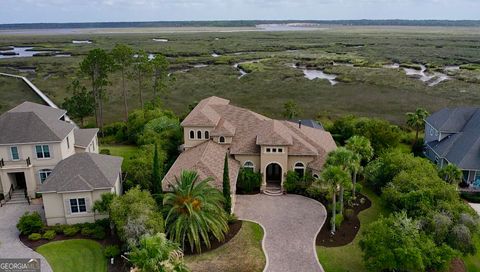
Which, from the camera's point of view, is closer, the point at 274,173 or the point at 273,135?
the point at 273,135

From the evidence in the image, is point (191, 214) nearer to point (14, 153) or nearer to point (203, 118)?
point (203, 118)

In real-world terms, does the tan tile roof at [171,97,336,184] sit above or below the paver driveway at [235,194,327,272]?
above

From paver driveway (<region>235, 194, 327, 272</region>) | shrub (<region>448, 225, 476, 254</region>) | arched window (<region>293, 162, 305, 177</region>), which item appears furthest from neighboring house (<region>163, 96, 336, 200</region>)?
shrub (<region>448, 225, 476, 254</region>)

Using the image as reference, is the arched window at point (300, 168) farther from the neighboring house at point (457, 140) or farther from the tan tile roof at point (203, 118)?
the neighboring house at point (457, 140)

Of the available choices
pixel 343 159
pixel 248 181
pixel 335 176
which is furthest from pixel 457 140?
pixel 248 181

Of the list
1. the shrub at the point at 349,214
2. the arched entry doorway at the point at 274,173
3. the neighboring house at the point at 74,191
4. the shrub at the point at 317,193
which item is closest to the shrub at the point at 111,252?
the neighboring house at the point at 74,191

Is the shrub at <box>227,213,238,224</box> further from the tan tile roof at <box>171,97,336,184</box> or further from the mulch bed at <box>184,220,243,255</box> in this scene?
the tan tile roof at <box>171,97,336,184</box>

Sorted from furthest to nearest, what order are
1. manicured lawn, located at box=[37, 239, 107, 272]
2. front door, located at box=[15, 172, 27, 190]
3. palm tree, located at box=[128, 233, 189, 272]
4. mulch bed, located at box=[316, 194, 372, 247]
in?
front door, located at box=[15, 172, 27, 190] → mulch bed, located at box=[316, 194, 372, 247] → manicured lawn, located at box=[37, 239, 107, 272] → palm tree, located at box=[128, 233, 189, 272]
